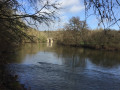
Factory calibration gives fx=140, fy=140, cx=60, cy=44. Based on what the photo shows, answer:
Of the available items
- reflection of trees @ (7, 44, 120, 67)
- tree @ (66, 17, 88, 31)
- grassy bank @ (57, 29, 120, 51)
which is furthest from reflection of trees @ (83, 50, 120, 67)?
grassy bank @ (57, 29, 120, 51)

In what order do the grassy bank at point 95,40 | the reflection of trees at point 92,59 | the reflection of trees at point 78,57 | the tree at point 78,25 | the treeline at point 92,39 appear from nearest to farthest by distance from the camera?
the tree at point 78,25 → the reflection of trees at point 78,57 → the reflection of trees at point 92,59 → the treeline at point 92,39 → the grassy bank at point 95,40

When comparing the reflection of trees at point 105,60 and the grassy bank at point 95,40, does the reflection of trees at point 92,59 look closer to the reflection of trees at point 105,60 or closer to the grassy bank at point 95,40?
the reflection of trees at point 105,60

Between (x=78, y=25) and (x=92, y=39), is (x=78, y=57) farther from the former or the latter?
(x=92, y=39)

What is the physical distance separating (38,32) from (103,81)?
16.1 ft

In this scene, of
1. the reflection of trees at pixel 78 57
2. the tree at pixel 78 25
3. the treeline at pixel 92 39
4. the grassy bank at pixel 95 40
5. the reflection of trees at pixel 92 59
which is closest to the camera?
the tree at pixel 78 25

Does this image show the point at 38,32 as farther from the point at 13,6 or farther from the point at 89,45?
the point at 89,45

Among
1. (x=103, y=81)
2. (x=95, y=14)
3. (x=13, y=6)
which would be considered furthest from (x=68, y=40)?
(x=95, y=14)

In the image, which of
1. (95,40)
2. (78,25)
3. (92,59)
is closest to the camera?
(78,25)

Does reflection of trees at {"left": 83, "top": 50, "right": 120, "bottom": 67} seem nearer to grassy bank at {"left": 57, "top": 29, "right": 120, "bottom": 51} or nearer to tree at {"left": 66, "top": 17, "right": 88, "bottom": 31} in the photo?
tree at {"left": 66, "top": 17, "right": 88, "bottom": 31}

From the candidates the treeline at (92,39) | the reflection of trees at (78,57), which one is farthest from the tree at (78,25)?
the reflection of trees at (78,57)

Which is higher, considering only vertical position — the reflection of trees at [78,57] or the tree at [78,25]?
the tree at [78,25]

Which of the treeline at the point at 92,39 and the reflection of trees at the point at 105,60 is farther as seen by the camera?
the treeline at the point at 92,39

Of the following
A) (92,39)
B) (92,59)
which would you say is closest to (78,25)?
(92,59)

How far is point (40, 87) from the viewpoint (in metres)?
6.89
